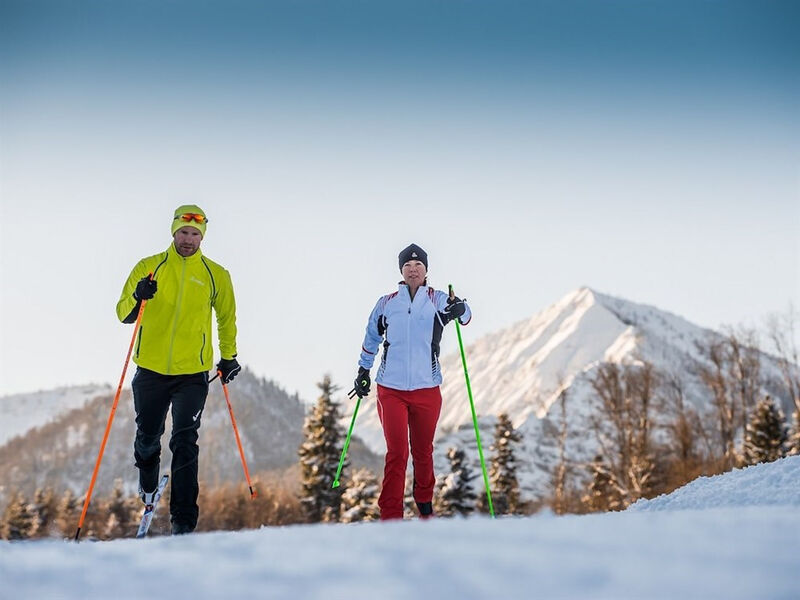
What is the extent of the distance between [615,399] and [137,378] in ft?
93.6

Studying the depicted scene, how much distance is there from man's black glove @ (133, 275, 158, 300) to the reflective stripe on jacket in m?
1.73

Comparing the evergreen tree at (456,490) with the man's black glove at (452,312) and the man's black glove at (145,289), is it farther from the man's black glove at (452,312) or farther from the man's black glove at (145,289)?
the man's black glove at (145,289)

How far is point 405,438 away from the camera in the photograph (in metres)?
5.50

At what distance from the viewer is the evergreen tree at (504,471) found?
35.0 m

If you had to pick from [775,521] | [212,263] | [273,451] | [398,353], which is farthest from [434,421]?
[273,451]

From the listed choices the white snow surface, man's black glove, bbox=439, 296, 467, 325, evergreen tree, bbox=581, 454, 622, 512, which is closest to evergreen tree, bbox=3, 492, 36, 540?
evergreen tree, bbox=581, 454, 622, 512

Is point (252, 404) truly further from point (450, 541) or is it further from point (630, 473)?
point (450, 541)

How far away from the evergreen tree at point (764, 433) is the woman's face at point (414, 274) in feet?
102

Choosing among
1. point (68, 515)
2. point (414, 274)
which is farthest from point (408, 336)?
point (68, 515)

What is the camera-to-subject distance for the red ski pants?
17.7 ft

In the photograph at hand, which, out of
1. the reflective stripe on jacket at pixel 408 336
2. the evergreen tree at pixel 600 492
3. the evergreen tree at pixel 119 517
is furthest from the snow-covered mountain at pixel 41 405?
the reflective stripe on jacket at pixel 408 336

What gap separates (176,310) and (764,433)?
33388 millimetres

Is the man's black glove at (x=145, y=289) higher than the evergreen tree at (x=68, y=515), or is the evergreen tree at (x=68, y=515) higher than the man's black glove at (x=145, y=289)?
the man's black glove at (x=145, y=289)

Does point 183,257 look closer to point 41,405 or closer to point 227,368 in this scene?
point 227,368
